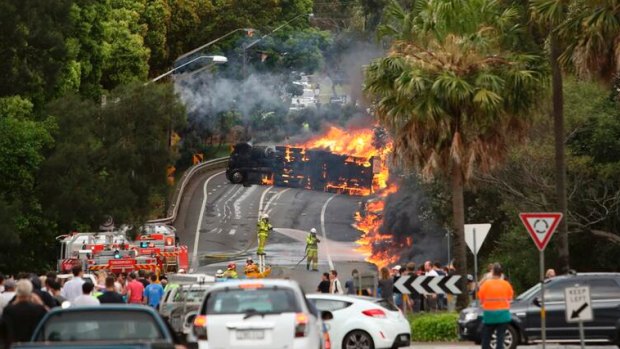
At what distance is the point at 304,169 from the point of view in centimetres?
8000

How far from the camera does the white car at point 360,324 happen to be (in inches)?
1041

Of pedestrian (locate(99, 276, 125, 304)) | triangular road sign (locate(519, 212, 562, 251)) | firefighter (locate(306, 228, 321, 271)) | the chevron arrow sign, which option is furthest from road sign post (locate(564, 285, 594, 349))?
firefighter (locate(306, 228, 321, 271))

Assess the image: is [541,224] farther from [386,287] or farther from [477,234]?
[386,287]

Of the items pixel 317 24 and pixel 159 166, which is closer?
pixel 159 166

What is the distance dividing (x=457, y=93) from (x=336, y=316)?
871 centimetres

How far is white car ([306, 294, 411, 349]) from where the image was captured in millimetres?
26438

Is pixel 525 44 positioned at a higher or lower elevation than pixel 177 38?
lower

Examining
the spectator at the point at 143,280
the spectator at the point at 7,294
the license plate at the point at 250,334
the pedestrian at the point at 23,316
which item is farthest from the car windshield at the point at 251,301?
the spectator at the point at 143,280

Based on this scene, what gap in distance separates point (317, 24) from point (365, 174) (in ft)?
144

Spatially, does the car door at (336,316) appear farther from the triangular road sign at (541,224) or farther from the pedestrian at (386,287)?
the pedestrian at (386,287)

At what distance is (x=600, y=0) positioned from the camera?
3184cm

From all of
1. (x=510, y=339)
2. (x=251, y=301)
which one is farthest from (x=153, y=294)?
(x=251, y=301)

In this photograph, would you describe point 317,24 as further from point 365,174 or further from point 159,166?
point 159,166

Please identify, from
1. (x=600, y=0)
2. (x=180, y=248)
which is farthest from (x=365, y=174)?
Answer: (x=600, y=0)
